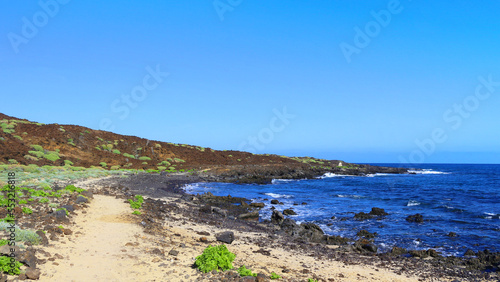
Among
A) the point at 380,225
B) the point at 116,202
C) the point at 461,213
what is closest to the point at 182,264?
the point at 116,202

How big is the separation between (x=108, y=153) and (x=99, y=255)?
52.6 meters

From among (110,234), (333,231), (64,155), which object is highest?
(64,155)

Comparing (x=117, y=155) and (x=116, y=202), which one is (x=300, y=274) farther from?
(x=117, y=155)

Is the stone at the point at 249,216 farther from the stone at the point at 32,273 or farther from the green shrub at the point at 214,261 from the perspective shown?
the stone at the point at 32,273

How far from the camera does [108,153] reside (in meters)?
59.3

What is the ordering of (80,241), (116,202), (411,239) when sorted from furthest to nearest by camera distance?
(116,202), (411,239), (80,241)

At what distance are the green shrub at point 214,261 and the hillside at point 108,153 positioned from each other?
137ft

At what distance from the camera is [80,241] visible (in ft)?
40.9

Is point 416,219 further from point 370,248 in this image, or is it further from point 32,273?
point 32,273

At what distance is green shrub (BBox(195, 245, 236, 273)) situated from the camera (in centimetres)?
1045

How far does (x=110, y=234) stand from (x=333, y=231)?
14922mm

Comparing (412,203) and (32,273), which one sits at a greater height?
(32,273)

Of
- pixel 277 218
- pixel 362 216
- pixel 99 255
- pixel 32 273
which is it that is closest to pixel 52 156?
pixel 277 218

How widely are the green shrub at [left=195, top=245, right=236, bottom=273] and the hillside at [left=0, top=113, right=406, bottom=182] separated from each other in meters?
41.9
